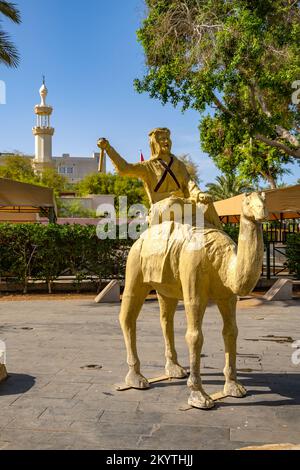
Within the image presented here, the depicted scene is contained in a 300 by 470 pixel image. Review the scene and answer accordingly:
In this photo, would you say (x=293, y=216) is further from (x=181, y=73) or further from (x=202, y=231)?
(x=202, y=231)

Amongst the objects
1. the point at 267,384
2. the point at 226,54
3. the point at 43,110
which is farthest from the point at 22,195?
the point at 43,110

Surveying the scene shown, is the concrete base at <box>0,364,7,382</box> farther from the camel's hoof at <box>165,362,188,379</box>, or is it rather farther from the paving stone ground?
the camel's hoof at <box>165,362,188,379</box>

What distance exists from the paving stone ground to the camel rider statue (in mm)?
1954

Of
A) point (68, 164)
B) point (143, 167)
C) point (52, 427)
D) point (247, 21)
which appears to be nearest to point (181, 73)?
point (247, 21)

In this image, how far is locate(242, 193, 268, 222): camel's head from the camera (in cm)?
396

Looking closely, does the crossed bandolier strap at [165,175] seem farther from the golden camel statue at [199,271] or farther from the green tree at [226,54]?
the green tree at [226,54]

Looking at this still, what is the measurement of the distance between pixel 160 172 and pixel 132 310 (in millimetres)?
1548

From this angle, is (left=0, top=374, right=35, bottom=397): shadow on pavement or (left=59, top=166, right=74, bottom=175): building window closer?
(left=0, top=374, right=35, bottom=397): shadow on pavement

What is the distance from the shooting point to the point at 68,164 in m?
81.7

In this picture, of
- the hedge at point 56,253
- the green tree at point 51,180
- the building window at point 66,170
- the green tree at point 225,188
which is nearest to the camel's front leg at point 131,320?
the hedge at point 56,253

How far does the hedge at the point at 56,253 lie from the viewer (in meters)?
13.6

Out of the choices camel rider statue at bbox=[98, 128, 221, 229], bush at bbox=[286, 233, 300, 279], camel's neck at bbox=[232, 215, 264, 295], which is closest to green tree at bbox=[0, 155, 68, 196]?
bush at bbox=[286, 233, 300, 279]

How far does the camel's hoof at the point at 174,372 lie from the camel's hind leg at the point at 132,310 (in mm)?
450

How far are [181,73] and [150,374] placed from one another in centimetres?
1066
